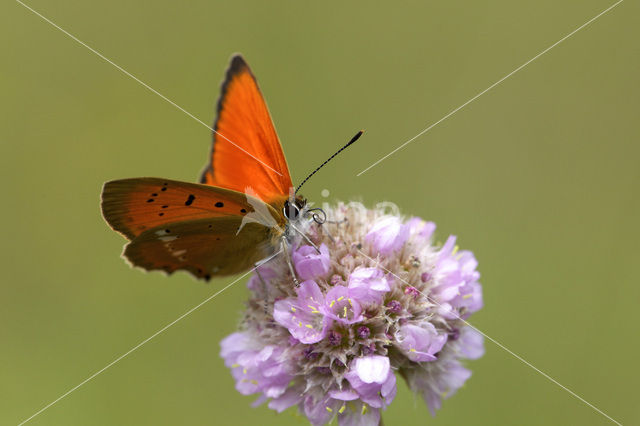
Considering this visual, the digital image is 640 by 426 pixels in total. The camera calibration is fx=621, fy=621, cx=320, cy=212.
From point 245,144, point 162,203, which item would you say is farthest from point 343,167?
point 162,203

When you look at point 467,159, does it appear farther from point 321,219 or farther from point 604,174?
point 321,219

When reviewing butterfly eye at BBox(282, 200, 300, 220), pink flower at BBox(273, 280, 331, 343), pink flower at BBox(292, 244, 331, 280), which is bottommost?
pink flower at BBox(273, 280, 331, 343)

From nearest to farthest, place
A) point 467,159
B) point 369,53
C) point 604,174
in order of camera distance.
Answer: point 604,174 → point 467,159 → point 369,53

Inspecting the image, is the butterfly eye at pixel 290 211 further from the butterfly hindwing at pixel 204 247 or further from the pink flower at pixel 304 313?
the pink flower at pixel 304 313

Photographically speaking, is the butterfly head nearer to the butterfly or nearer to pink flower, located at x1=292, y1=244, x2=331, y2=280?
the butterfly

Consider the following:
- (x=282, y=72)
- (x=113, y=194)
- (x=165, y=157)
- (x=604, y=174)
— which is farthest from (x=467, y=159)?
(x=113, y=194)

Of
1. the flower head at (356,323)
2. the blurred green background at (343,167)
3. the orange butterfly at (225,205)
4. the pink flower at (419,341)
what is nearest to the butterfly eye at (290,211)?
the orange butterfly at (225,205)

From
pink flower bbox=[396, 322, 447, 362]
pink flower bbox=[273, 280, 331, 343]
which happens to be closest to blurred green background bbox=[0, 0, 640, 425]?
pink flower bbox=[396, 322, 447, 362]

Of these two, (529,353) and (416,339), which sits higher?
(416,339)
